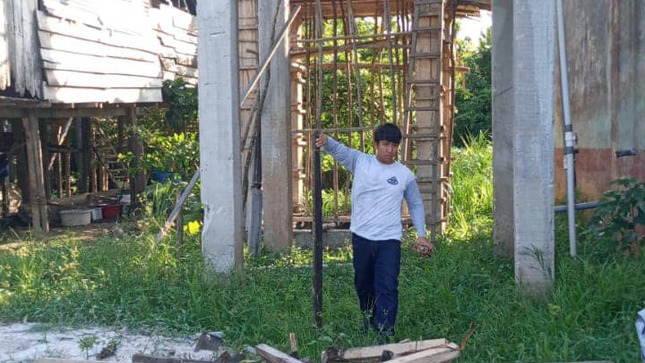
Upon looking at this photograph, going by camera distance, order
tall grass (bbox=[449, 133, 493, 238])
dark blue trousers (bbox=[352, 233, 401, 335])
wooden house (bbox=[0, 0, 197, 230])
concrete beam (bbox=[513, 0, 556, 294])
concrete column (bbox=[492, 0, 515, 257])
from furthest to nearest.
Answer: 1. wooden house (bbox=[0, 0, 197, 230])
2. tall grass (bbox=[449, 133, 493, 238])
3. concrete column (bbox=[492, 0, 515, 257])
4. concrete beam (bbox=[513, 0, 556, 294])
5. dark blue trousers (bbox=[352, 233, 401, 335])

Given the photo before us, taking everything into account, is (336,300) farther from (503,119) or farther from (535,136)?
(503,119)

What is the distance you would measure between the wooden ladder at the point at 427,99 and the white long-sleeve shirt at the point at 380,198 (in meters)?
3.36

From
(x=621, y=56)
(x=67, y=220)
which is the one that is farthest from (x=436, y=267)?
(x=67, y=220)

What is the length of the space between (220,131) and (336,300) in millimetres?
1779

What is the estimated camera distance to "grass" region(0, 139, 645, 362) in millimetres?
5082

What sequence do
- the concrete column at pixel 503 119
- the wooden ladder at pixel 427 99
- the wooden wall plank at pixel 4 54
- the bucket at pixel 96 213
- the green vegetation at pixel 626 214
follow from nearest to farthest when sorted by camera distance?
1. the green vegetation at pixel 626 214
2. the concrete column at pixel 503 119
3. the wooden ladder at pixel 427 99
4. the wooden wall plank at pixel 4 54
5. the bucket at pixel 96 213

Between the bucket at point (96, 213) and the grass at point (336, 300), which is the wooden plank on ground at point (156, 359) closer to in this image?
the grass at point (336, 300)

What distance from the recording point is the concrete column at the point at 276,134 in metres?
8.38

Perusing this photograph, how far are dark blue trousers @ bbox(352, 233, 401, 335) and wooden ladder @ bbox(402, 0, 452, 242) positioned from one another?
11.3 feet

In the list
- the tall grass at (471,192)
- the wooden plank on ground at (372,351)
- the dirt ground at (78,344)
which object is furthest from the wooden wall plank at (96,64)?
A: the wooden plank on ground at (372,351)

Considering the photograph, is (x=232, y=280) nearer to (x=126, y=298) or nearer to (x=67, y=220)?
(x=126, y=298)

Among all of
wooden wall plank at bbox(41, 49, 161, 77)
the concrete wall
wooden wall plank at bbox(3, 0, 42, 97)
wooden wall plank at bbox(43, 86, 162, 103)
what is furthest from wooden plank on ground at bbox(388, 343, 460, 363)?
wooden wall plank at bbox(41, 49, 161, 77)

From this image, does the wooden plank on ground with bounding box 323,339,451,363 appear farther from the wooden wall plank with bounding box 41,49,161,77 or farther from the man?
the wooden wall plank with bounding box 41,49,161,77

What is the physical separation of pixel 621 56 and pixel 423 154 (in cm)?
286
